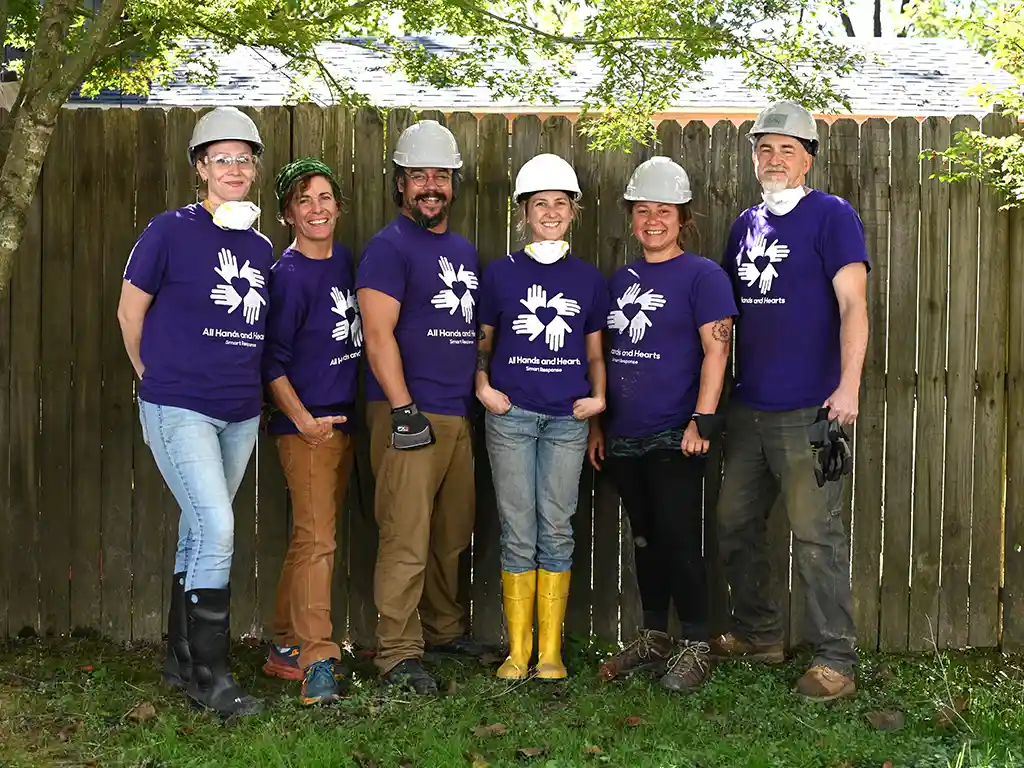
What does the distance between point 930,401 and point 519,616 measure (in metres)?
2.32

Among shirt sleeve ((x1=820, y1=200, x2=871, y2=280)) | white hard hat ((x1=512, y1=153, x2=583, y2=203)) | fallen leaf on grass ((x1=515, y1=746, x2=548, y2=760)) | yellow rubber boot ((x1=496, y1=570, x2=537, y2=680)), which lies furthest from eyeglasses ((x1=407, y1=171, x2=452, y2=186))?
fallen leaf on grass ((x1=515, y1=746, x2=548, y2=760))

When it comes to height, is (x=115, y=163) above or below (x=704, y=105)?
below

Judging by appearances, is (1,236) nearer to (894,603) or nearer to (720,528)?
(720,528)

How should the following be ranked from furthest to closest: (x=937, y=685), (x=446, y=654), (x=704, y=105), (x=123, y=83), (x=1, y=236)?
(x=704, y=105) → (x=123, y=83) → (x=446, y=654) → (x=937, y=685) → (x=1, y=236)

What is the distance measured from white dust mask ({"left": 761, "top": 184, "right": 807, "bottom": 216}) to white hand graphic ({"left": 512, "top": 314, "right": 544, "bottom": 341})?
117 centimetres

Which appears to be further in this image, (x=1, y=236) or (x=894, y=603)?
(x=894, y=603)

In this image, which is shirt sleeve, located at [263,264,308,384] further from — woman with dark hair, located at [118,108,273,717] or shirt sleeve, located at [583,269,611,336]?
shirt sleeve, located at [583,269,611,336]

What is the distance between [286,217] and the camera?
16.2 feet

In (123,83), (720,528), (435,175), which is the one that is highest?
(123,83)

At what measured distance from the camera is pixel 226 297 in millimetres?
4441

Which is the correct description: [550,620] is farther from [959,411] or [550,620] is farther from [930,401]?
[959,411]

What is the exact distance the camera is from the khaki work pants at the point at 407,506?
4.81 m

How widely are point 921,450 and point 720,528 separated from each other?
3.86 feet

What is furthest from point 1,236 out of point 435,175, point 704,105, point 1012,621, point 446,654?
point 704,105
